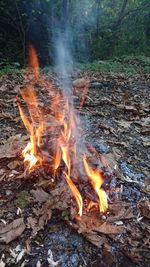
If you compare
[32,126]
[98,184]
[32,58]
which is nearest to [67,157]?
[98,184]

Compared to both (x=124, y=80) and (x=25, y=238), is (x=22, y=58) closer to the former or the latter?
(x=124, y=80)

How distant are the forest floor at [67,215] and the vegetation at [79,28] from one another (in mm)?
5725

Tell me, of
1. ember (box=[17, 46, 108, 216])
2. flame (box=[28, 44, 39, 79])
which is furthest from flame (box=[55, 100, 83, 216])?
flame (box=[28, 44, 39, 79])

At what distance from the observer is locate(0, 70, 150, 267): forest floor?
7.75 feet

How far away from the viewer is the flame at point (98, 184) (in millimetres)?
2727

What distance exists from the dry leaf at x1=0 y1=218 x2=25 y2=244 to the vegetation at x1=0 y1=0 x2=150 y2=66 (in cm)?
762

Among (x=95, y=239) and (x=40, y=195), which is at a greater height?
(x=40, y=195)

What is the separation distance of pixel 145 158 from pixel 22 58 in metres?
7.72

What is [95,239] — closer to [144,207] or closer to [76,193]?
[76,193]

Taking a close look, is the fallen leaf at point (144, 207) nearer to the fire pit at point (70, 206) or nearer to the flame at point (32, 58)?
the fire pit at point (70, 206)

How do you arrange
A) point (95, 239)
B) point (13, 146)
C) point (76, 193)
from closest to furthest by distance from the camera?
point (95, 239) → point (76, 193) → point (13, 146)

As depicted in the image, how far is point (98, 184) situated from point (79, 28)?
10.1 meters

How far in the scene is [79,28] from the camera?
11.8m

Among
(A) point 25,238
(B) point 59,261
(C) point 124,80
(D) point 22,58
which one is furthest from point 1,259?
(D) point 22,58
